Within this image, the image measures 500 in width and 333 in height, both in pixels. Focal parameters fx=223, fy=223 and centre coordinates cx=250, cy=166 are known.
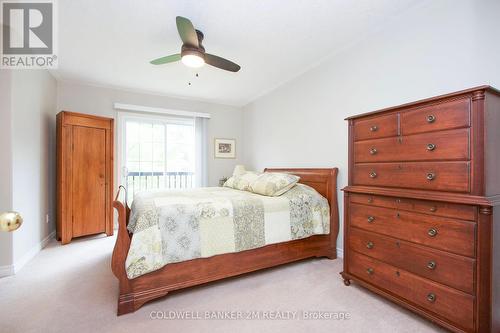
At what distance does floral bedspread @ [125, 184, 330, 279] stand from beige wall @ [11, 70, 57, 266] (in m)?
1.45

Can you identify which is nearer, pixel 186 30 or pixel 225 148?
pixel 186 30

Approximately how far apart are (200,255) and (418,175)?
5.72 ft

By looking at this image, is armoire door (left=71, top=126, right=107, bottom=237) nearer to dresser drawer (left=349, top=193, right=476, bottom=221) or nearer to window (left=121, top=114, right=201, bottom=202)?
window (left=121, top=114, right=201, bottom=202)

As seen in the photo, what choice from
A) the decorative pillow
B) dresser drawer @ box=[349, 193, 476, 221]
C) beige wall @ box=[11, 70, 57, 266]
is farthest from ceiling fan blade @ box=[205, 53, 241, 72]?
beige wall @ box=[11, 70, 57, 266]

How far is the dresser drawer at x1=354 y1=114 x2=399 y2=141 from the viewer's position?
167 centimetres

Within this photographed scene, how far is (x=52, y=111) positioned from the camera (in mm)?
3352

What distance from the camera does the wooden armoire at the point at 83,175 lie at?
309 centimetres

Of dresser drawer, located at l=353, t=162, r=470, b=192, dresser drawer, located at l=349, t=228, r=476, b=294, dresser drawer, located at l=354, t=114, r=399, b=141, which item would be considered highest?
dresser drawer, located at l=354, t=114, r=399, b=141

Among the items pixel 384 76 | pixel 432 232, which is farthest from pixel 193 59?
pixel 432 232

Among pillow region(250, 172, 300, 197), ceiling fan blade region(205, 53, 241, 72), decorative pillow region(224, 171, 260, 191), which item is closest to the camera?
ceiling fan blade region(205, 53, 241, 72)

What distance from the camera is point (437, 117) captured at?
4.67 feet

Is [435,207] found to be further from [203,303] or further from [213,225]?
[203,303]

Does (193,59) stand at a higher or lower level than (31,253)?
higher

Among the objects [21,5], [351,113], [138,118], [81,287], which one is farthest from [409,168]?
[138,118]
